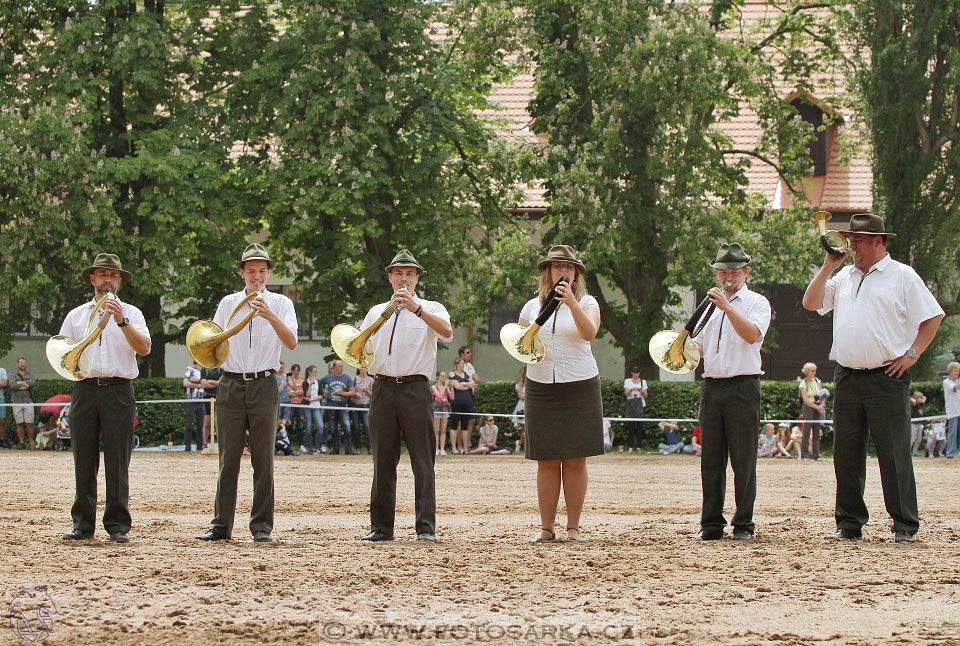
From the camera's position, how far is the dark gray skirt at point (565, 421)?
8.68m

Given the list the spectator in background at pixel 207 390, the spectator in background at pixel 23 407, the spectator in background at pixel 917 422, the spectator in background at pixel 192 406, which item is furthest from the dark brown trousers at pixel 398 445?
the spectator in background at pixel 917 422

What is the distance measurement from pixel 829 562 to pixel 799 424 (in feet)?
50.9

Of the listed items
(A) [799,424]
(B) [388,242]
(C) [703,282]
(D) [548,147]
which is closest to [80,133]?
(B) [388,242]

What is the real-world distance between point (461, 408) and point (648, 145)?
21.2 feet

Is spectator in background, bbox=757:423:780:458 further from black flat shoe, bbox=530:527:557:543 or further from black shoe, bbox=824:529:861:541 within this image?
black flat shoe, bbox=530:527:557:543

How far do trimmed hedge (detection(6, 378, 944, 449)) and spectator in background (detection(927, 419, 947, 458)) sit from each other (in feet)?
5.12

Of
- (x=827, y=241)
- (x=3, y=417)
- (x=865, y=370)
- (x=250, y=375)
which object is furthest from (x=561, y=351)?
(x=3, y=417)

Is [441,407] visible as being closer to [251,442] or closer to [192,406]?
[192,406]

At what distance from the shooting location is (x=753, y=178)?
102ft

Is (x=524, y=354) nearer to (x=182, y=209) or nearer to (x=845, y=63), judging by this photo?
(x=182, y=209)

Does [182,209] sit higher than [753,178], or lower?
lower

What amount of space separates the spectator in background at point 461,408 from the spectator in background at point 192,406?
16.0 feet

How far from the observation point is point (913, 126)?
80.2 feet

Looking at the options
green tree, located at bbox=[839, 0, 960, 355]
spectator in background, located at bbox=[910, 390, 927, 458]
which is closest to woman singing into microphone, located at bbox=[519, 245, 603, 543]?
spectator in background, located at bbox=[910, 390, 927, 458]
